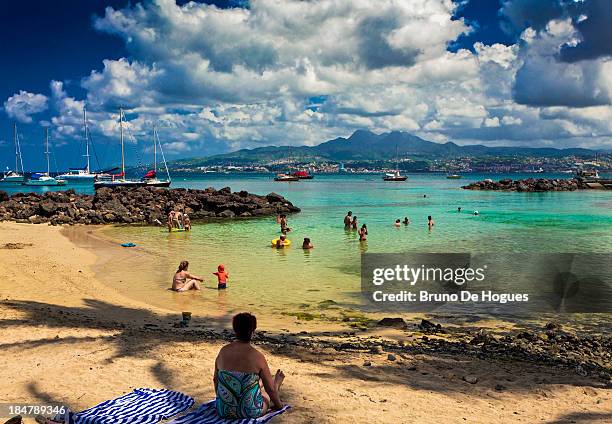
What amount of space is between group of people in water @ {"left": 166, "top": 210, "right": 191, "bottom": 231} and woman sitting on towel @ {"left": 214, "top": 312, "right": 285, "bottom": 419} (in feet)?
104

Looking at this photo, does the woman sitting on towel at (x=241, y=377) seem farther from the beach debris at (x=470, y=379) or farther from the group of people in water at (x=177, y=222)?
the group of people in water at (x=177, y=222)

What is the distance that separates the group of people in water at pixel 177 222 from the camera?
1464 inches

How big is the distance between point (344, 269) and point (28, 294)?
39.0ft

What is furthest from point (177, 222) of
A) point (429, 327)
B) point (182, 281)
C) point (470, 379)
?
Answer: point (470, 379)

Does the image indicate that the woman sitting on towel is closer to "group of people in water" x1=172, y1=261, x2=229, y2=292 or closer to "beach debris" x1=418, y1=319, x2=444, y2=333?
"beach debris" x1=418, y1=319, x2=444, y2=333

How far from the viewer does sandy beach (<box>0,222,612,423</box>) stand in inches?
278

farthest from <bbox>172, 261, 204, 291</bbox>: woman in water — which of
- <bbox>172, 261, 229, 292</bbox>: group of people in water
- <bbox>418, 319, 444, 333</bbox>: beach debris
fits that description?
<bbox>418, 319, 444, 333</bbox>: beach debris

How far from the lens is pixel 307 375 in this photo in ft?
27.4

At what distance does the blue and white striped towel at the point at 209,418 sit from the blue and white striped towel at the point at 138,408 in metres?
0.27

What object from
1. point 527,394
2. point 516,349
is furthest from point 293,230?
point 527,394

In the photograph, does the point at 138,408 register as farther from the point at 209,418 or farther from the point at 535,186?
the point at 535,186

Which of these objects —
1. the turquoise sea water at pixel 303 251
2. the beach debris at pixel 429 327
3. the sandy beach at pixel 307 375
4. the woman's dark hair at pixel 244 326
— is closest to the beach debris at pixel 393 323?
the beach debris at pixel 429 327

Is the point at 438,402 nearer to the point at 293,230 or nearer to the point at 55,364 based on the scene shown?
the point at 55,364

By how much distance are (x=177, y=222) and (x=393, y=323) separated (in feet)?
91.6
